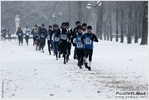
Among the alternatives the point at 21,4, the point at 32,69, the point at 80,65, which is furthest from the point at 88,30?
the point at 21,4

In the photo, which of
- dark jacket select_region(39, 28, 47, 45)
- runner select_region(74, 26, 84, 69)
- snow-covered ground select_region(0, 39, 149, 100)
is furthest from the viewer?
dark jacket select_region(39, 28, 47, 45)

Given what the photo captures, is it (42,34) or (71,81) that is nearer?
(71,81)

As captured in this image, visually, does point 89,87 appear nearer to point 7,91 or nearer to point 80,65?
point 7,91

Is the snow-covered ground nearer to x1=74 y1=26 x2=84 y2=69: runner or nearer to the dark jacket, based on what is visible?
x1=74 y1=26 x2=84 y2=69: runner

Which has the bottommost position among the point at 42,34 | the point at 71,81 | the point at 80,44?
the point at 71,81

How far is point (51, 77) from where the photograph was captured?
11.7 meters

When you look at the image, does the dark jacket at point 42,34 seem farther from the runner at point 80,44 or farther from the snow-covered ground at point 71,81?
the runner at point 80,44

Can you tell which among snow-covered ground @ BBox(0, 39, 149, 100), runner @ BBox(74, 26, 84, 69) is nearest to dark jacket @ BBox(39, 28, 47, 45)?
snow-covered ground @ BBox(0, 39, 149, 100)

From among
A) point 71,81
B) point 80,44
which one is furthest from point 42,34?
point 71,81

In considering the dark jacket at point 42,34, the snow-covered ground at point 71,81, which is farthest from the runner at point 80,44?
the dark jacket at point 42,34

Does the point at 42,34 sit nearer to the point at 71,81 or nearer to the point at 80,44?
the point at 80,44

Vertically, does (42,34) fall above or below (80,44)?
above

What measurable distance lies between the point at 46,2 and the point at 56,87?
3155 inches

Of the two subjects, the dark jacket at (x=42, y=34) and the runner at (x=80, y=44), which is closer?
the runner at (x=80, y=44)
